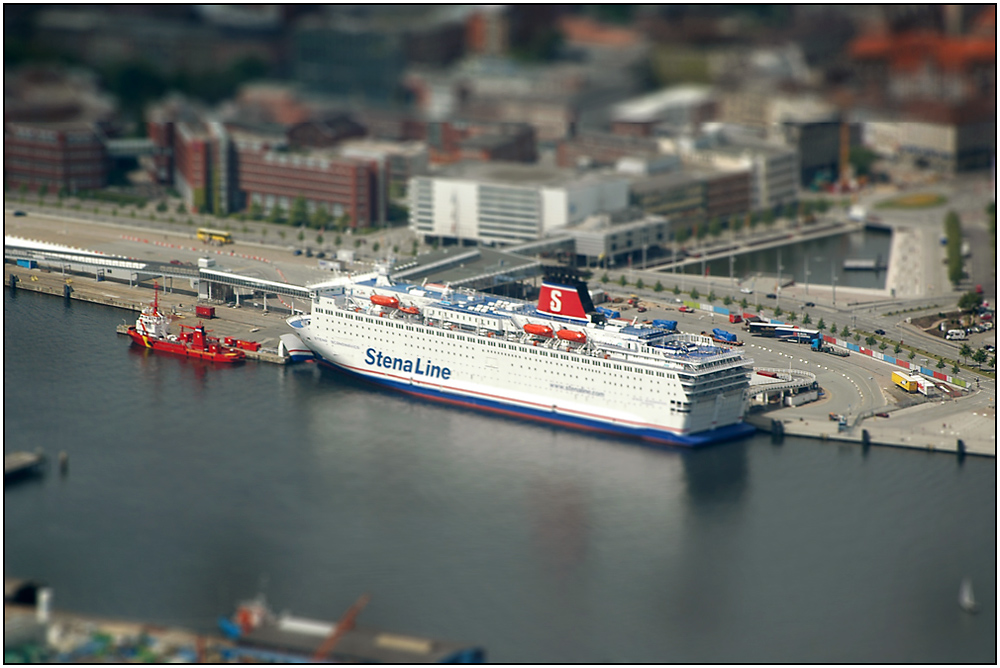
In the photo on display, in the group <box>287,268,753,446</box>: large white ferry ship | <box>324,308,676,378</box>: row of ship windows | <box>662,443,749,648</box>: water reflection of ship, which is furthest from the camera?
<box>324,308,676,378</box>: row of ship windows

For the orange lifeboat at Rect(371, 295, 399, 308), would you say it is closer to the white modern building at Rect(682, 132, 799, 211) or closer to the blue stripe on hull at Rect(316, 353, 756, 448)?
Answer: the blue stripe on hull at Rect(316, 353, 756, 448)

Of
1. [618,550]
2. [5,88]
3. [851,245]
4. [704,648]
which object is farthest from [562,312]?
[5,88]

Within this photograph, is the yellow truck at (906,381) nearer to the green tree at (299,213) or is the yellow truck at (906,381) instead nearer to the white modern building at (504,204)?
the white modern building at (504,204)

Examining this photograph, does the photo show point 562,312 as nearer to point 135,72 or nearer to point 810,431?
point 810,431

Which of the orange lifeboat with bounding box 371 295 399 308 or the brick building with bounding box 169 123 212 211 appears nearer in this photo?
the orange lifeboat with bounding box 371 295 399 308

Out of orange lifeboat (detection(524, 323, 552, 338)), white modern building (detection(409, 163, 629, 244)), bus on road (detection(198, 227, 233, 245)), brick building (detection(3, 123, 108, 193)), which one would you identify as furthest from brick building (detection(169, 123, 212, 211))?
orange lifeboat (detection(524, 323, 552, 338))

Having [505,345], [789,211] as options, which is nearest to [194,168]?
[789,211]
